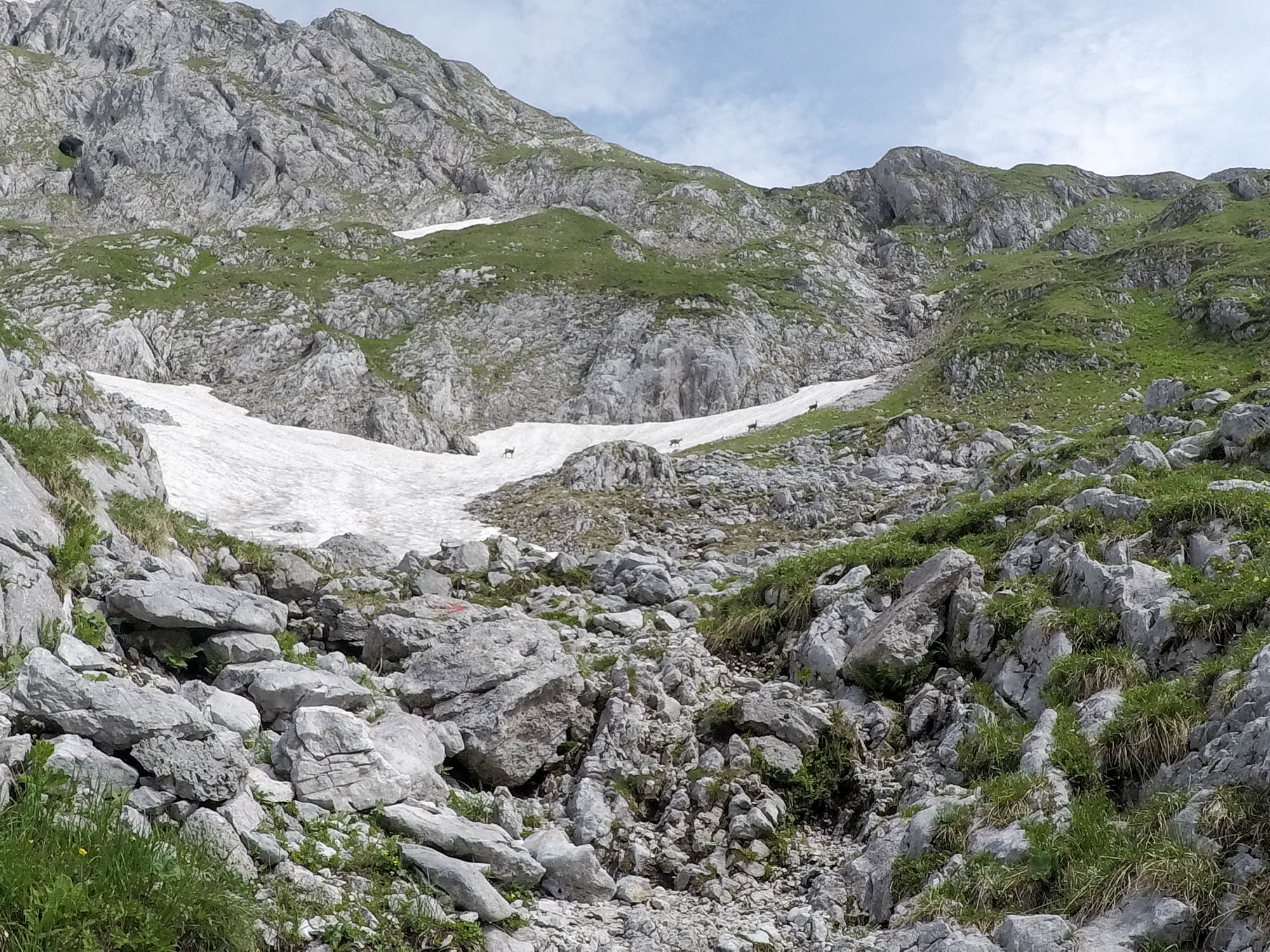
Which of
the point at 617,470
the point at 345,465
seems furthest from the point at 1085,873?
the point at 345,465

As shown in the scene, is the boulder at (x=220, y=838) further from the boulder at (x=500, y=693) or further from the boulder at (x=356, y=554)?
the boulder at (x=356, y=554)

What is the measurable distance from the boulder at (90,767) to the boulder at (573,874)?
12.9 feet

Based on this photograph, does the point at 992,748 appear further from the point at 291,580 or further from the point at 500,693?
the point at 291,580

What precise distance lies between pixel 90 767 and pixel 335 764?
7.60ft

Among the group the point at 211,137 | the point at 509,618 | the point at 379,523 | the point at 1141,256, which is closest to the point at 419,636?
the point at 509,618

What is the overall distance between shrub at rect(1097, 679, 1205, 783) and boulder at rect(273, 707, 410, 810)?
296 inches

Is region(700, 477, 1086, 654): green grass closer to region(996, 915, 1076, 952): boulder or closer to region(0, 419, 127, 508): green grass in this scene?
region(996, 915, 1076, 952): boulder

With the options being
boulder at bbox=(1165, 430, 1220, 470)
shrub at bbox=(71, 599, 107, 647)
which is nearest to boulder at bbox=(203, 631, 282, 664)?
shrub at bbox=(71, 599, 107, 647)

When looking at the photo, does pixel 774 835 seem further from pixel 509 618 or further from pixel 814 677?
pixel 509 618

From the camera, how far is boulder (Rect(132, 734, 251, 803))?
679 centimetres

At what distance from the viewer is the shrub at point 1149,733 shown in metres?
7.78

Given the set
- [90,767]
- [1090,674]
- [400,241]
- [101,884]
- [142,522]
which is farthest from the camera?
[400,241]

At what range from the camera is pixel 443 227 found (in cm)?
11675

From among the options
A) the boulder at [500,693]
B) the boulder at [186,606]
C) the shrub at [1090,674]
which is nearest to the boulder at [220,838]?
the boulder at [500,693]
